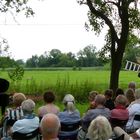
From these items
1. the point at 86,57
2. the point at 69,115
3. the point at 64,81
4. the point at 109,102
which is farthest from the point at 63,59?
the point at 69,115

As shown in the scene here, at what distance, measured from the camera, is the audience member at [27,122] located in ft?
29.6

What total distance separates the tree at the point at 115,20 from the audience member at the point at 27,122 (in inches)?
633

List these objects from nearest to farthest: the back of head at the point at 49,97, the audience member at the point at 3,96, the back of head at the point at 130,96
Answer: the back of head at the point at 49,97 → the audience member at the point at 3,96 → the back of head at the point at 130,96

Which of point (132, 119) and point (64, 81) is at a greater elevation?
point (132, 119)

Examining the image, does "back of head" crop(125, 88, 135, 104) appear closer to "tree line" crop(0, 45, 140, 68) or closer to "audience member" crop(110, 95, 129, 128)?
"audience member" crop(110, 95, 129, 128)

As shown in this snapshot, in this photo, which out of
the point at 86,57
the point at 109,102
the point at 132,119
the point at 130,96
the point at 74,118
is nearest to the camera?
the point at 74,118

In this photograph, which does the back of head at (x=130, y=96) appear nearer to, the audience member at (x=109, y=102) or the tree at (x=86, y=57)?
the audience member at (x=109, y=102)

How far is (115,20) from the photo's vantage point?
2703 cm

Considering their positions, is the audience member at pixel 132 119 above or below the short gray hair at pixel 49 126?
below

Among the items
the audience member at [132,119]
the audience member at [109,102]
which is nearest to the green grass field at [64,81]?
the audience member at [109,102]

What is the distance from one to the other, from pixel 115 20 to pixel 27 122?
18.4 m

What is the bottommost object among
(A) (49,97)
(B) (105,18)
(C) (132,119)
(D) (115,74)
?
(C) (132,119)

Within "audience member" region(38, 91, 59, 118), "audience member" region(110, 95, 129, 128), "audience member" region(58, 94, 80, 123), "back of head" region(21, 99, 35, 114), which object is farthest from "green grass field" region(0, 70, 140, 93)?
"back of head" region(21, 99, 35, 114)

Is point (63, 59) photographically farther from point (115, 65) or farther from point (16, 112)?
point (16, 112)
